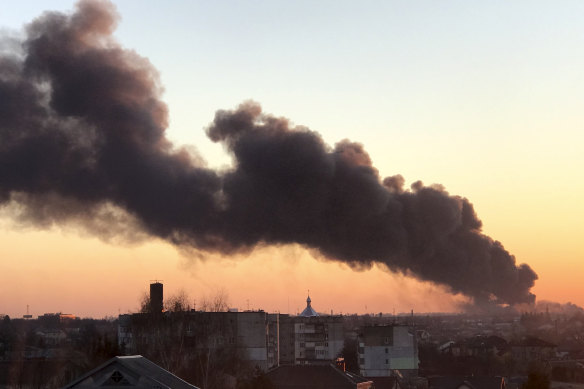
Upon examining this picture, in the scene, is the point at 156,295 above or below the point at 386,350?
above

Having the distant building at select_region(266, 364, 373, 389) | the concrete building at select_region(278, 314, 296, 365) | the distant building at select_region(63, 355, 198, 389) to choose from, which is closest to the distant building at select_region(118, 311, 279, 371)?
the distant building at select_region(266, 364, 373, 389)

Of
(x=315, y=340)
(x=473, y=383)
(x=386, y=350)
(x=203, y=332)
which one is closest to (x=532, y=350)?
(x=315, y=340)

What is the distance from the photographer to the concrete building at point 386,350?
3915 inches

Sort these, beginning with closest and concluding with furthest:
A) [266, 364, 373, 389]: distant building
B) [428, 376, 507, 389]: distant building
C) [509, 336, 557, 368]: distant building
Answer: [266, 364, 373, 389]: distant building, [428, 376, 507, 389]: distant building, [509, 336, 557, 368]: distant building

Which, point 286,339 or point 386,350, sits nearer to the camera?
point 386,350

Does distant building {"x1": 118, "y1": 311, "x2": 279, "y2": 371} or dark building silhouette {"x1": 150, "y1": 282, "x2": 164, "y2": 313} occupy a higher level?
dark building silhouette {"x1": 150, "y1": 282, "x2": 164, "y2": 313}

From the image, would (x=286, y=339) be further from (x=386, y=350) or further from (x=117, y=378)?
(x=117, y=378)

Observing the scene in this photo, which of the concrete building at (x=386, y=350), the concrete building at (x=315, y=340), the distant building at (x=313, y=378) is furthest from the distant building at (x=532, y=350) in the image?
the distant building at (x=313, y=378)

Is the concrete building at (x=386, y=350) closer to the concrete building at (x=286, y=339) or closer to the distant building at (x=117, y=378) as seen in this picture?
the concrete building at (x=286, y=339)

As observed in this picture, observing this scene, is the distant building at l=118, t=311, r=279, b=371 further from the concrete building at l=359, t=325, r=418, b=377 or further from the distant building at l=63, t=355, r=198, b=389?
the distant building at l=63, t=355, r=198, b=389

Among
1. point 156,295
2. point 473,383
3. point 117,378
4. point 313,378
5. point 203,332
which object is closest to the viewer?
point 117,378

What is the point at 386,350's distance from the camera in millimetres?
100375

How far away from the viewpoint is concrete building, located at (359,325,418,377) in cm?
9944

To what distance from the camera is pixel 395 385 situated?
253 ft
